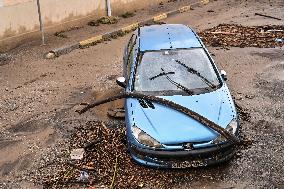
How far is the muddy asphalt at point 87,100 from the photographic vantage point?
6832 mm

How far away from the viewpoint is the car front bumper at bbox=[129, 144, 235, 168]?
6.27 metres

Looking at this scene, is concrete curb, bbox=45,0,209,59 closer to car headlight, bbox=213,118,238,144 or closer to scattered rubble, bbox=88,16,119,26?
scattered rubble, bbox=88,16,119,26

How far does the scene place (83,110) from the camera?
9.01 meters

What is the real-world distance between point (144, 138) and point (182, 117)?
0.76m

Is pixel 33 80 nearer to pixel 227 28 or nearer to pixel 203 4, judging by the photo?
pixel 227 28

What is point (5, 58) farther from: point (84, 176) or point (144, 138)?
point (144, 138)

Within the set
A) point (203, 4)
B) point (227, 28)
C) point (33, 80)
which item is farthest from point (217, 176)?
point (203, 4)

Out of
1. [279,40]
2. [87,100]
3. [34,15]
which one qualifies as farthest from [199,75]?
[34,15]

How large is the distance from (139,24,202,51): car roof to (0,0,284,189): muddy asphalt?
1.71m

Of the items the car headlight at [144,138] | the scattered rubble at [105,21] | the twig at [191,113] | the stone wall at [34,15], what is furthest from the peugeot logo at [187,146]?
the scattered rubble at [105,21]

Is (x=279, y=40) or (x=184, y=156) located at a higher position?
(x=184, y=156)

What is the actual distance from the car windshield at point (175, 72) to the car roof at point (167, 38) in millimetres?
160

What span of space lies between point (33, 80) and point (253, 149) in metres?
6.49

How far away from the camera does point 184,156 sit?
6273 millimetres
